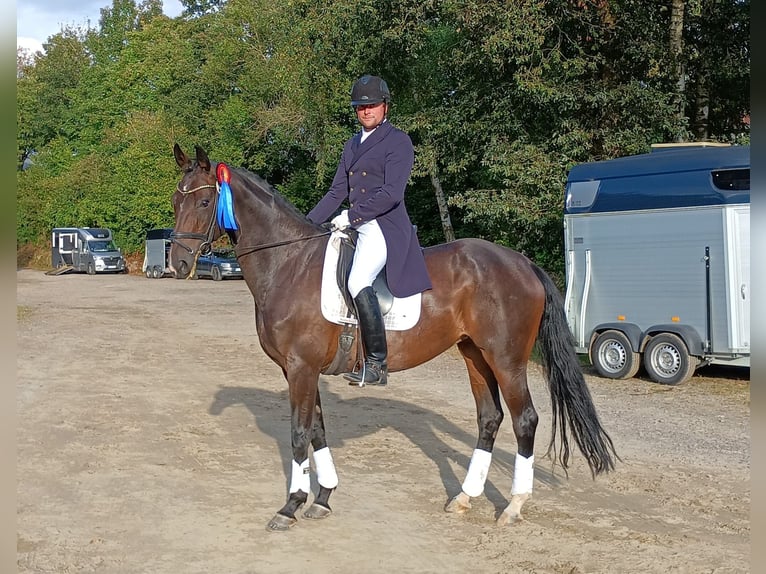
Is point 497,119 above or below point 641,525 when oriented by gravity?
above

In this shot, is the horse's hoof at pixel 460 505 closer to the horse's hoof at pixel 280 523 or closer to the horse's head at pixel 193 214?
the horse's hoof at pixel 280 523

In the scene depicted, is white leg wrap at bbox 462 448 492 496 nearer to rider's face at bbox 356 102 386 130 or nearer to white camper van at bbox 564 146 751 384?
rider's face at bbox 356 102 386 130

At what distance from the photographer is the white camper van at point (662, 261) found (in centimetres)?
1108

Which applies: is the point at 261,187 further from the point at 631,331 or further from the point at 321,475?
the point at 631,331

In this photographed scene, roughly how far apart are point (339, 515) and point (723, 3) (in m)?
14.7

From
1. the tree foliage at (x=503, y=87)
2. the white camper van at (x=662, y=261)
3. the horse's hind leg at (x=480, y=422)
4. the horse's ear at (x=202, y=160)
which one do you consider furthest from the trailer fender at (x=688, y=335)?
the horse's ear at (x=202, y=160)

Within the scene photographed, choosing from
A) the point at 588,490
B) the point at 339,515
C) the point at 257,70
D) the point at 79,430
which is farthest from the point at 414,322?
the point at 257,70

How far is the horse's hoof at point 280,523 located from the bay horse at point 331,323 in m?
0.11

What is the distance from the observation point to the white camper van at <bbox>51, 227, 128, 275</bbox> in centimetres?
4438

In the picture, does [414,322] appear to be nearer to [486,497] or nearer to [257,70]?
[486,497]

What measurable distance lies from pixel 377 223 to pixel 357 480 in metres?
2.39

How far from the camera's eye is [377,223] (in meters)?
5.71

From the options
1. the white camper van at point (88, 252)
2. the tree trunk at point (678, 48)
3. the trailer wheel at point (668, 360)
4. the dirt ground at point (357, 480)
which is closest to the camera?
the dirt ground at point (357, 480)

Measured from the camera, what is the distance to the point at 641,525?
5.51 meters
